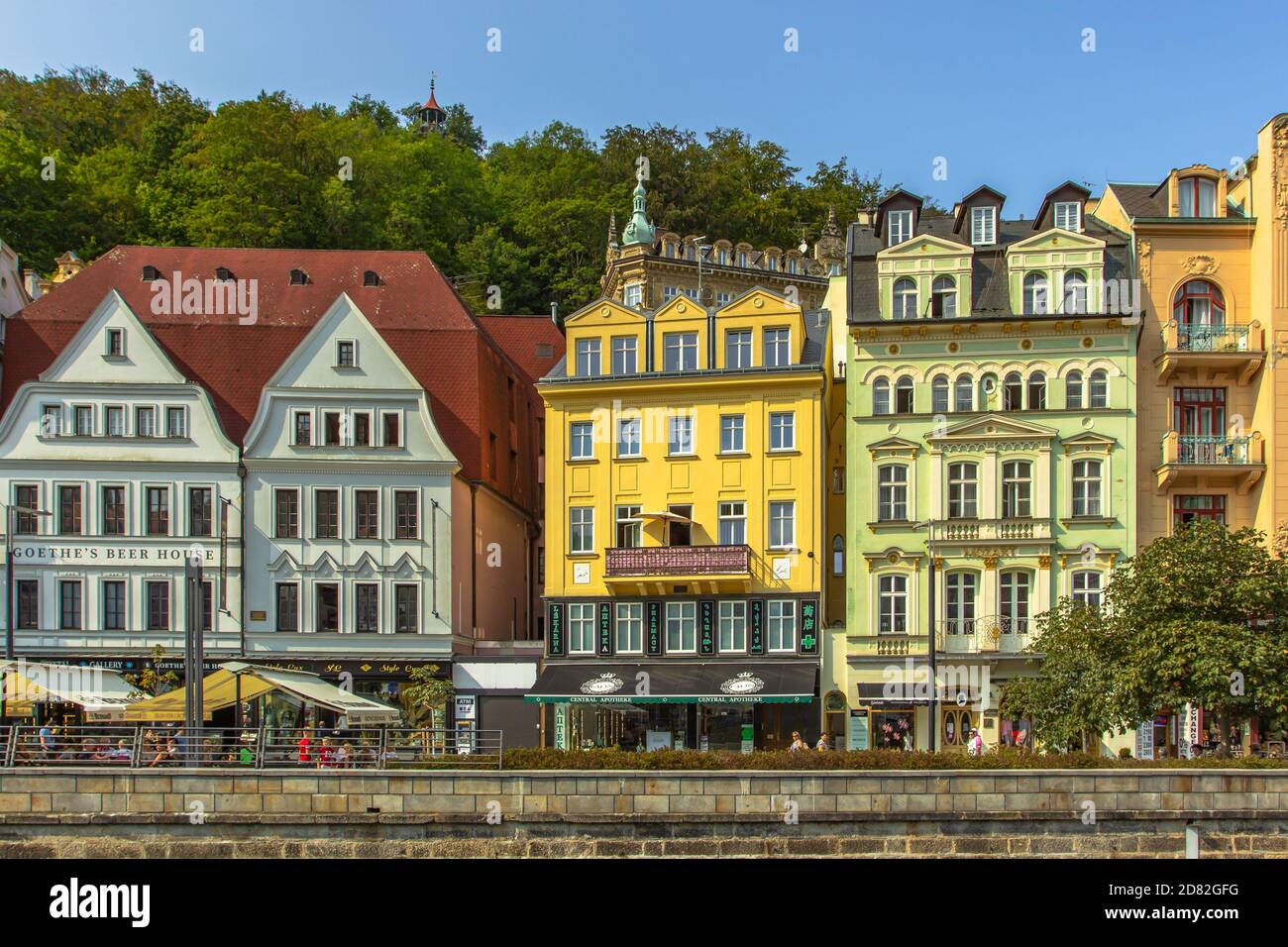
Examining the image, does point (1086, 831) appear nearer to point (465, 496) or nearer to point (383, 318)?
point (465, 496)

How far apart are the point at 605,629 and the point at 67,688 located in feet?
59.7

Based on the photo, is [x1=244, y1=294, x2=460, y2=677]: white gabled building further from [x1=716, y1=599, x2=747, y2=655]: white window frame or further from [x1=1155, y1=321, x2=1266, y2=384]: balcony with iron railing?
[x1=1155, y1=321, x2=1266, y2=384]: balcony with iron railing

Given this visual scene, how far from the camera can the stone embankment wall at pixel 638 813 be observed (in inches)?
1316

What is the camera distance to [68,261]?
76.3m

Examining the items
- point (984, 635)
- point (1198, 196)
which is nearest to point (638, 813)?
point (984, 635)

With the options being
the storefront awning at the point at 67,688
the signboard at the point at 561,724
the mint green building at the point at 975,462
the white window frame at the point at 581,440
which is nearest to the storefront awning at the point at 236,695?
the storefront awning at the point at 67,688

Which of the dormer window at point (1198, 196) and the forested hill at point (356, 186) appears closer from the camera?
the dormer window at point (1198, 196)

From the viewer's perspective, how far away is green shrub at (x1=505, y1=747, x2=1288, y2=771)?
113 ft

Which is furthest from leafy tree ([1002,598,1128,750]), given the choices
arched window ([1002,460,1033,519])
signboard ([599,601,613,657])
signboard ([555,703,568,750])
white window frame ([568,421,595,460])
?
white window frame ([568,421,595,460])

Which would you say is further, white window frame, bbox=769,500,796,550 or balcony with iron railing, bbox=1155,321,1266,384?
white window frame, bbox=769,500,796,550

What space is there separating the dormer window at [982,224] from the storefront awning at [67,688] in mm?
30594

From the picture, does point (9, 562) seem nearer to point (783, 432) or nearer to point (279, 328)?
point (279, 328)

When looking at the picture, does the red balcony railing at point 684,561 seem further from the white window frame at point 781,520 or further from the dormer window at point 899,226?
the dormer window at point 899,226

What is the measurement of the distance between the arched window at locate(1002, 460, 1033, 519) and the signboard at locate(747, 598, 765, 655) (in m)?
7.98
